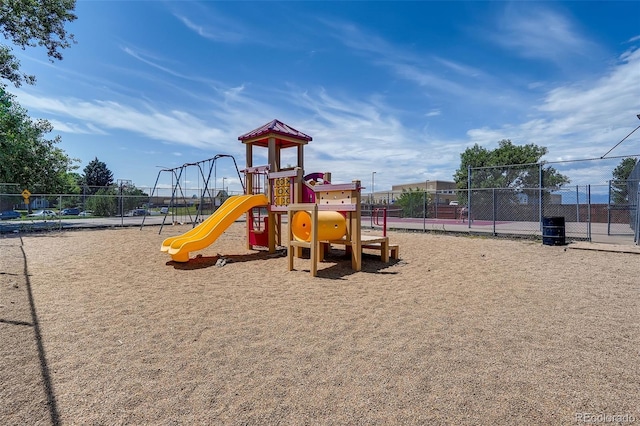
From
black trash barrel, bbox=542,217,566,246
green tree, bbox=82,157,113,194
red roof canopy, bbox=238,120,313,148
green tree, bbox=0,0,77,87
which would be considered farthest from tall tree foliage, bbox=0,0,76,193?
green tree, bbox=82,157,113,194

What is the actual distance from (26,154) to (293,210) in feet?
69.2

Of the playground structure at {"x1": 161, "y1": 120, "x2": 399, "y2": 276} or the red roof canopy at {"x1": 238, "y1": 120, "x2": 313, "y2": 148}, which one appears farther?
the red roof canopy at {"x1": 238, "y1": 120, "x2": 313, "y2": 148}

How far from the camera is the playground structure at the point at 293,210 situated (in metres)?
7.62

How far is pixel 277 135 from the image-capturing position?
9867 millimetres

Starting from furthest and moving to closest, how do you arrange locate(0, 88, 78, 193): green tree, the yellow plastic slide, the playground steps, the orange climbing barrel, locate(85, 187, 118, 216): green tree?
1. locate(85, 187, 118, 216): green tree
2. locate(0, 88, 78, 193): green tree
3. the playground steps
4. the yellow plastic slide
5. the orange climbing barrel

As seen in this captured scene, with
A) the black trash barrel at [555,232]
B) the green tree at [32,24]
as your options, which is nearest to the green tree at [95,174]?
the green tree at [32,24]

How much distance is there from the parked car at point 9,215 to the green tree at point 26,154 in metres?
1.84

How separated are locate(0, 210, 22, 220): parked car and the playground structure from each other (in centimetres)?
1650

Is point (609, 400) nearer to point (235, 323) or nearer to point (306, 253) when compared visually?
point (235, 323)

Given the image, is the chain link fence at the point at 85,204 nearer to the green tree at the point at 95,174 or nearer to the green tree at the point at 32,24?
the green tree at the point at 32,24

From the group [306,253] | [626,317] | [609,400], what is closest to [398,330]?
[609,400]

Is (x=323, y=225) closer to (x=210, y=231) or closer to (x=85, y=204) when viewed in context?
(x=210, y=231)

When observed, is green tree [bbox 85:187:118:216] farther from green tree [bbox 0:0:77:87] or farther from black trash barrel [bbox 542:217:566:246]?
black trash barrel [bbox 542:217:566:246]

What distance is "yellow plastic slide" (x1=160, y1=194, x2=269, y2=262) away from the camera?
7.98 metres
